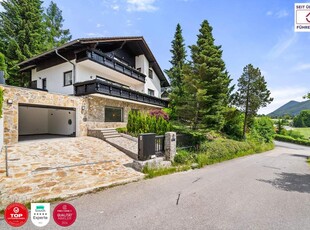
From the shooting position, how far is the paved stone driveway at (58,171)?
5.22 metres

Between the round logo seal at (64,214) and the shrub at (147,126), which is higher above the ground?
the shrub at (147,126)

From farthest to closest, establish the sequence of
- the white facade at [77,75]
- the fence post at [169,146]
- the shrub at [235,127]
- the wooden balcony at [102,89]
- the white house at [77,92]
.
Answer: the shrub at [235,127], the white facade at [77,75], the wooden balcony at [102,89], the white house at [77,92], the fence post at [169,146]

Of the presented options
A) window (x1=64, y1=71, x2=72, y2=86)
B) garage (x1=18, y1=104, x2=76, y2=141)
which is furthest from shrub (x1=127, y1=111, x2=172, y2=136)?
window (x1=64, y1=71, x2=72, y2=86)

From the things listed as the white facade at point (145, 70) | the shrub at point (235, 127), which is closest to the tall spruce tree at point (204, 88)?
the shrub at point (235, 127)

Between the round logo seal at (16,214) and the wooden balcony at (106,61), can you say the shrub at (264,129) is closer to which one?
the wooden balcony at (106,61)

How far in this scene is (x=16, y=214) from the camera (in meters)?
3.99

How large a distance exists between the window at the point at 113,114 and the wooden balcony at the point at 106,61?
4.04m

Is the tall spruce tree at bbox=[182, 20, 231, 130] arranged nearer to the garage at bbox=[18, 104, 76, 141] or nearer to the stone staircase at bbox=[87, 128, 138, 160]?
the stone staircase at bbox=[87, 128, 138, 160]

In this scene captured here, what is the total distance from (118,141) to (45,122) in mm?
11077

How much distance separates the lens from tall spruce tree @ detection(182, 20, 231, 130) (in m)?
14.0

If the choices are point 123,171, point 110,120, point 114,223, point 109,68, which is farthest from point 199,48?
point 114,223

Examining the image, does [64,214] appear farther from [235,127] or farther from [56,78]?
[235,127]

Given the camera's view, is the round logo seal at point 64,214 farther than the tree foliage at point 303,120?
No

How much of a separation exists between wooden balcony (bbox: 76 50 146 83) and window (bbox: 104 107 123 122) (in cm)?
404
